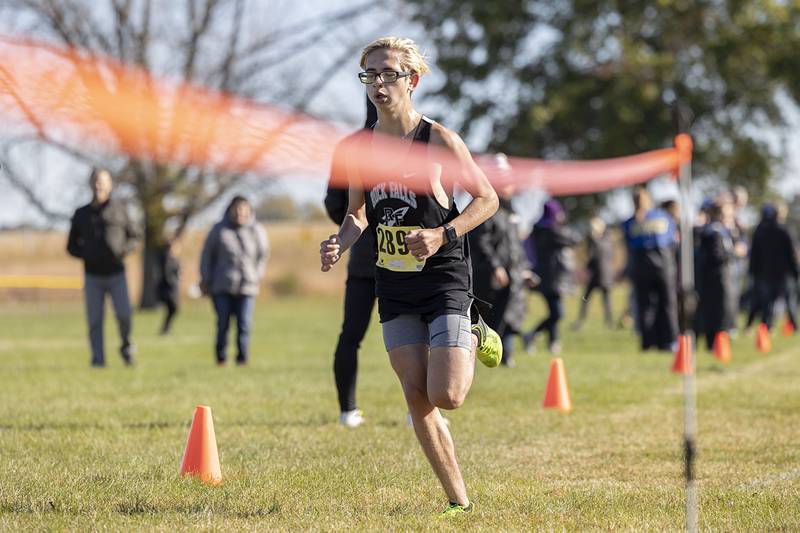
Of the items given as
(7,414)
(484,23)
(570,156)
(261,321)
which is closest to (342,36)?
(484,23)

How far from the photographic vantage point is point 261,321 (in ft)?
88.4

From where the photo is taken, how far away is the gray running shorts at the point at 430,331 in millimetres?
5188

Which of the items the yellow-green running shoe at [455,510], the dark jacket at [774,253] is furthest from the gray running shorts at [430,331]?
the dark jacket at [774,253]

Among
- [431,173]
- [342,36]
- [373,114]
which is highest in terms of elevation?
[342,36]

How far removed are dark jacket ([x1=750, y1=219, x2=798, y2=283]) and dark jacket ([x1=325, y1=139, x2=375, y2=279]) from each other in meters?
11.7

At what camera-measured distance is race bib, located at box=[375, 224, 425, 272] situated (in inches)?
205

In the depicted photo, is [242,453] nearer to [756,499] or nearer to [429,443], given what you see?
[429,443]

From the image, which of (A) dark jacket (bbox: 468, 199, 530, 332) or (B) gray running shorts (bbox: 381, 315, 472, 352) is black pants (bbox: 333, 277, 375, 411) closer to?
(A) dark jacket (bbox: 468, 199, 530, 332)

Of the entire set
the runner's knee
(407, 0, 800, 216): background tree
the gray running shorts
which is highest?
(407, 0, 800, 216): background tree

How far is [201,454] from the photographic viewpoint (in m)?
6.26

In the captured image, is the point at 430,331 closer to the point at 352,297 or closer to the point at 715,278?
the point at 352,297

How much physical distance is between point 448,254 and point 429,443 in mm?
848

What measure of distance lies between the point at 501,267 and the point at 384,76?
6.47 meters

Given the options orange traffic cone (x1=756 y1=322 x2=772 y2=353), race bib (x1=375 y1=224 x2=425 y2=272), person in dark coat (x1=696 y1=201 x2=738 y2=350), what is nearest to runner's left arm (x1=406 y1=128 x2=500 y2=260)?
race bib (x1=375 y1=224 x2=425 y2=272)
